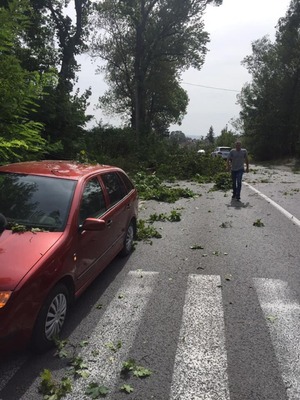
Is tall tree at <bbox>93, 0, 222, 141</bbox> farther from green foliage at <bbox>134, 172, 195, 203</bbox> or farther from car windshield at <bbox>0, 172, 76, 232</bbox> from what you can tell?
car windshield at <bbox>0, 172, 76, 232</bbox>

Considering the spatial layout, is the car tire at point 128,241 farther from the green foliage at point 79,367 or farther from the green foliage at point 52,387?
the green foliage at point 52,387

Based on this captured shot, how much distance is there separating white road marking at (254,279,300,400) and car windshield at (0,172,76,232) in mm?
2447

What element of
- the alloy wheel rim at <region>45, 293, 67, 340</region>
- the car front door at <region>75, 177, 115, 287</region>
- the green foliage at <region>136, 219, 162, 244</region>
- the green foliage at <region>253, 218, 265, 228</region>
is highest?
the car front door at <region>75, 177, 115, 287</region>

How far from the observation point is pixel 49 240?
392cm

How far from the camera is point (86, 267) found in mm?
4551

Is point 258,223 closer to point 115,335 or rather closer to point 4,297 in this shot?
point 115,335

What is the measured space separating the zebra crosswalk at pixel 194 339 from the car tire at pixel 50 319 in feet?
0.70

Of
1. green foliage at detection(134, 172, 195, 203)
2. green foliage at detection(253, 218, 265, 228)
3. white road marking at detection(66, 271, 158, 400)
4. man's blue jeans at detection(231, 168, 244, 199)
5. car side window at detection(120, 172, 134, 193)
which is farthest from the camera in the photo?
green foliage at detection(134, 172, 195, 203)

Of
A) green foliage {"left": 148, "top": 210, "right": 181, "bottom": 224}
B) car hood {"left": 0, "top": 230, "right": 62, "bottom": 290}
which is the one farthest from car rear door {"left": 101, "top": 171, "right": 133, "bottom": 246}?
green foliage {"left": 148, "top": 210, "right": 181, "bottom": 224}

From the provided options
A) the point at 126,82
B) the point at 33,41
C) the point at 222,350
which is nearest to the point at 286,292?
the point at 222,350

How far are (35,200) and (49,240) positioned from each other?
86 centimetres

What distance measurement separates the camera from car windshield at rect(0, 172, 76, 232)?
430 cm

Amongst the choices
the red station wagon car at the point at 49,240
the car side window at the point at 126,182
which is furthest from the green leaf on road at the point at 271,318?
the car side window at the point at 126,182

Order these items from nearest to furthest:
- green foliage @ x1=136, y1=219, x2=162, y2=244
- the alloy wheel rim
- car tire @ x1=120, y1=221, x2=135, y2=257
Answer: the alloy wheel rim, car tire @ x1=120, y1=221, x2=135, y2=257, green foliage @ x1=136, y1=219, x2=162, y2=244
